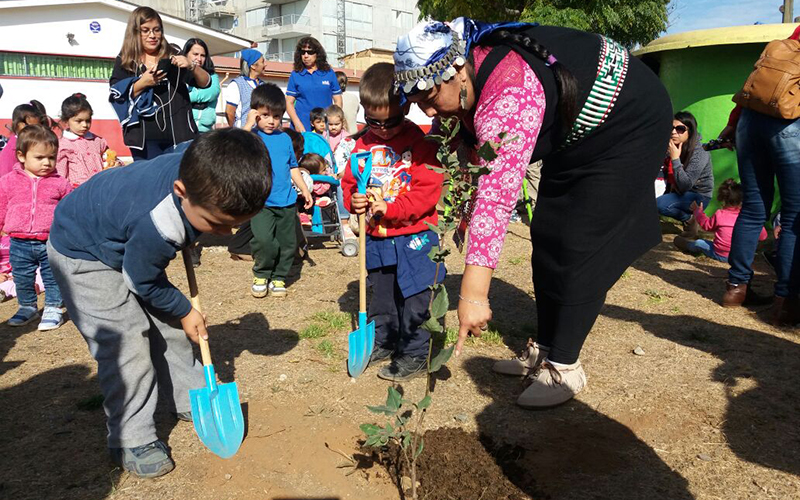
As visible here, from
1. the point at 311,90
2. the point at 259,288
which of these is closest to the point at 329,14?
the point at 311,90

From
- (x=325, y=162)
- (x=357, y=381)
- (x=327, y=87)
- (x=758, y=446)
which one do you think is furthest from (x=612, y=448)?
(x=327, y=87)

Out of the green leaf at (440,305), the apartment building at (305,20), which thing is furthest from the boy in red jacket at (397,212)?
the apartment building at (305,20)

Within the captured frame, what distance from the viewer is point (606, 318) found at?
4.50 metres

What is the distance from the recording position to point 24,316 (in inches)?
178

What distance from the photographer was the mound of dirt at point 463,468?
7.98ft

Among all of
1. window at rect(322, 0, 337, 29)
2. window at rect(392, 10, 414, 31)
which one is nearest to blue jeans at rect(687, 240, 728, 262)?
window at rect(322, 0, 337, 29)

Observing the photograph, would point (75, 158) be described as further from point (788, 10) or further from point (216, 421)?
point (788, 10)

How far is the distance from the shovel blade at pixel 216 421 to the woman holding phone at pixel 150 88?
3032mm

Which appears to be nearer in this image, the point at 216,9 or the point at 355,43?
the point at 355,43

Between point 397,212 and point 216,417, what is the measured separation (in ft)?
4.39

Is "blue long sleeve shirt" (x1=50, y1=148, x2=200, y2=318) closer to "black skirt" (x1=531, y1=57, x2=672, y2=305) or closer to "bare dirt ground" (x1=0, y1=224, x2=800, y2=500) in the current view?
"bare dirt ground" (x1=0, y1=224, x2=800, y2=500)

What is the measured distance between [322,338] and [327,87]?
423 centimetres

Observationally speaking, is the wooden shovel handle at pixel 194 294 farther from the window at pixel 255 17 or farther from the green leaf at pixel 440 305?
Answer: the window at pixel 255 17

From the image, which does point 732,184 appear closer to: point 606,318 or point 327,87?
point 606,318
